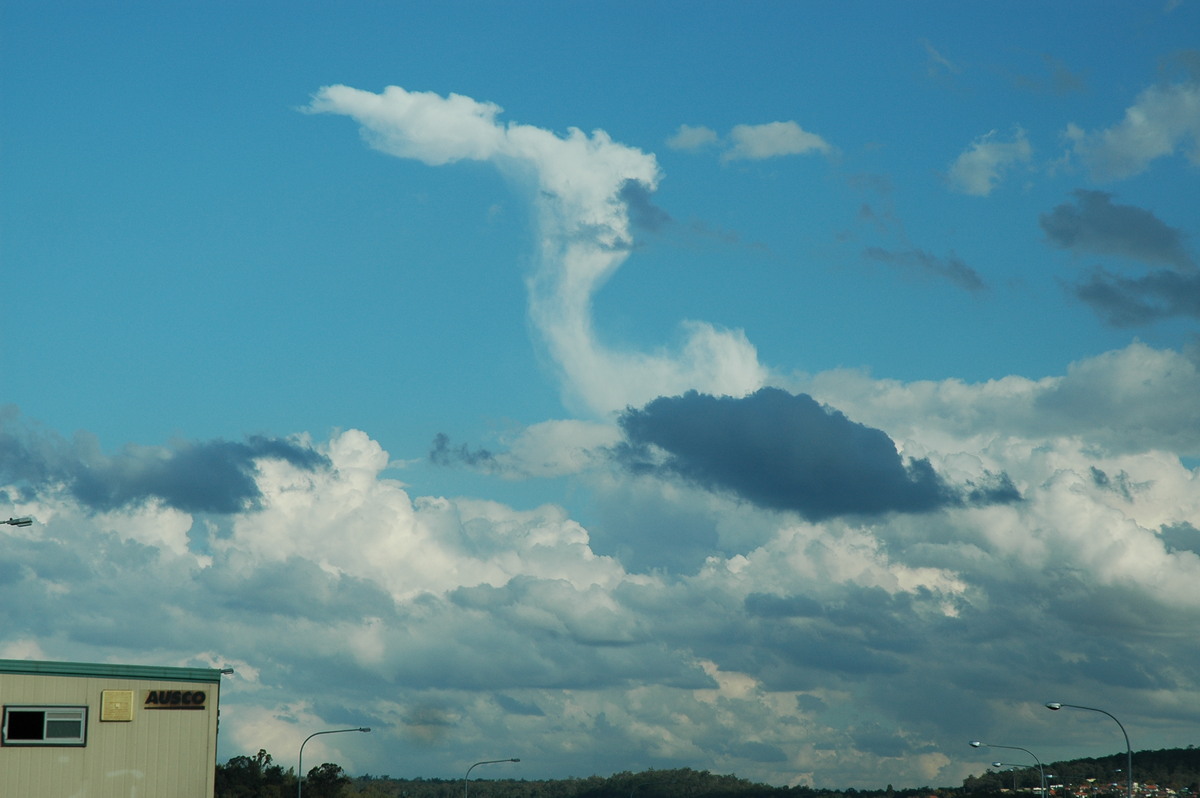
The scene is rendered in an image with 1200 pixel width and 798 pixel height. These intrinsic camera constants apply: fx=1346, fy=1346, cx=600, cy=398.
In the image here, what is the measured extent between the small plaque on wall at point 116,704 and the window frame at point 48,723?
0.69 meters

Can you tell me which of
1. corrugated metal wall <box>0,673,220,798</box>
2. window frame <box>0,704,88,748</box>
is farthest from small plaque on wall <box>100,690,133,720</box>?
window frame <box>0,704,88,748</box>

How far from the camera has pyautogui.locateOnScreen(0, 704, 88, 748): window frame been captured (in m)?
48.9

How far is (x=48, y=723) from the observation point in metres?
Result: 49.9

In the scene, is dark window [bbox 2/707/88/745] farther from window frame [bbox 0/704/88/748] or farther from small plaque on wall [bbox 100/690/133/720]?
small plaque on wall [bbox 100/690/133/720]

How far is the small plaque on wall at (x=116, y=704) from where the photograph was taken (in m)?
51.1

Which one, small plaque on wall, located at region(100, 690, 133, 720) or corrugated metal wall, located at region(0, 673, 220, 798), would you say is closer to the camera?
corrugated metal wall, located at region(0, 673, 220, 798)

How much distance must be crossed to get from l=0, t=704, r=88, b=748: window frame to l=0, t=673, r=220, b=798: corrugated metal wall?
0.47 ft

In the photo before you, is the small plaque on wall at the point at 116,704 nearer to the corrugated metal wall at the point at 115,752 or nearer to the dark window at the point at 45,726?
the corrugated metal wall at the point at 115,752

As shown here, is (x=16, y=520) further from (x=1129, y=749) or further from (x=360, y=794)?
(x=360, y=794)

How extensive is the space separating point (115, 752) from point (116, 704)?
5.88 feet

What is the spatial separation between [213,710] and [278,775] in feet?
267

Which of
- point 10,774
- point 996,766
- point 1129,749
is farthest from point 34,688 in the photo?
point 996,766

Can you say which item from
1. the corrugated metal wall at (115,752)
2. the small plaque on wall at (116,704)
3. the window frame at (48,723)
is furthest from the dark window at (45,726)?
the small plaque on wall at (116,704)

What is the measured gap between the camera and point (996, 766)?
414 ft
